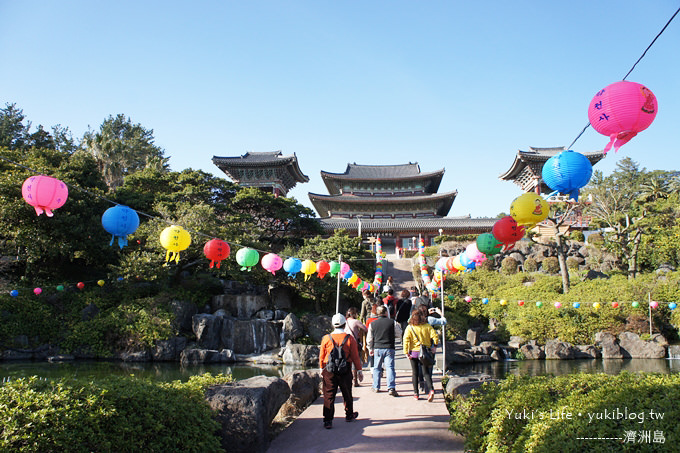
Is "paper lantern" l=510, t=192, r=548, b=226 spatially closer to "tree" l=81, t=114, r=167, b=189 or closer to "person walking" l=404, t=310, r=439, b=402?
"person walking" l=404, t=310, r=439, b=402

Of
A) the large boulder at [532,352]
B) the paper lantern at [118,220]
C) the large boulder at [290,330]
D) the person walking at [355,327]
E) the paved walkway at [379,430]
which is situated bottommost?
the large boulder at [532,352]

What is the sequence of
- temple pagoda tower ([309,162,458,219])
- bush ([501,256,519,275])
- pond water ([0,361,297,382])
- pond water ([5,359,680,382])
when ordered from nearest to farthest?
pond water ([0,361,297,382]) < pond water ([5,359,680,382]) < bush ([501,256,519,275]) < temple pagoda tower ([309,162,458,219])

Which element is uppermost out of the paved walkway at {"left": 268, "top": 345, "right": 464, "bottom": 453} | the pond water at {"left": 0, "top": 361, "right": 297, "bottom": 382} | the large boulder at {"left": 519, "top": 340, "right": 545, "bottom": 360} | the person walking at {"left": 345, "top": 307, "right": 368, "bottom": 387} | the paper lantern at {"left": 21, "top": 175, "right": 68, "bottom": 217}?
the paper lantern at {"left": 21, "top": 175, "right": 68, "bottom": 217}

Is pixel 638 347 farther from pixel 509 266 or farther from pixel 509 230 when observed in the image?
pixel 509 230

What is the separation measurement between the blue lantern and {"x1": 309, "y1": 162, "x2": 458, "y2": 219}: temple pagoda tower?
28.6 meters

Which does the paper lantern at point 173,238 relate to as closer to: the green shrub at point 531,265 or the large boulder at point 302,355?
the large boulder at point 302,355

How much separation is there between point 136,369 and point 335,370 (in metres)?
11.5

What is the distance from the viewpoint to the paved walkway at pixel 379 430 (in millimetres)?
4402

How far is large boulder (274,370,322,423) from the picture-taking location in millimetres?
6086

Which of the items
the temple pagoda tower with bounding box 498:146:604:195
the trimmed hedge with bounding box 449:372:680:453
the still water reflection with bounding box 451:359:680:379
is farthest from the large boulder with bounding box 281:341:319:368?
the temple pagoda tower with bounding box 498:146:604:195

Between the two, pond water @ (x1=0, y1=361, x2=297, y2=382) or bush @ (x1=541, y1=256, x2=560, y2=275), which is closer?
pond water @ (x1=0, y1=361, x2=297, y2=382)

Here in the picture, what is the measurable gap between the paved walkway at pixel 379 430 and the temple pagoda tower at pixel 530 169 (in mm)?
28821

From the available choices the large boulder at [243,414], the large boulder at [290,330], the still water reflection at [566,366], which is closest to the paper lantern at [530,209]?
the large boulder at [243,414]

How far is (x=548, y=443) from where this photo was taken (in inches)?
122
